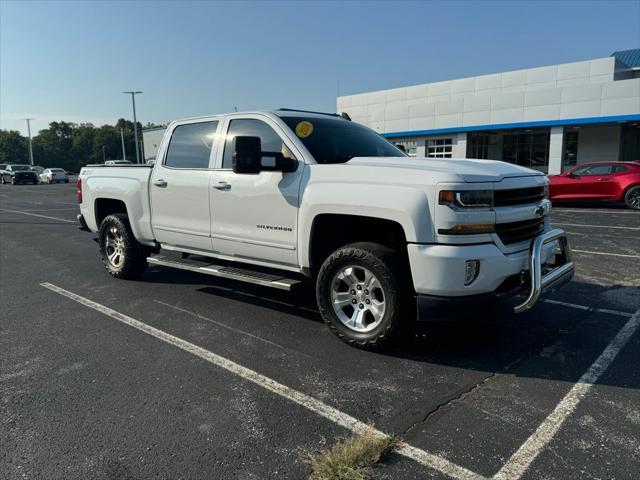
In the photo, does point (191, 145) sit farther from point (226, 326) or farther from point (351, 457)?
point (351, 457)

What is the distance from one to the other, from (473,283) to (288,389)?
1.54 meters

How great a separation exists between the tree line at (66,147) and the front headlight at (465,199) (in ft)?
322

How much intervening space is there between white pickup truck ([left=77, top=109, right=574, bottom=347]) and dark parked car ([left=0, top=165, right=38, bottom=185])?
40.3 metres

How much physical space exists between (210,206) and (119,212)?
2.48 meters

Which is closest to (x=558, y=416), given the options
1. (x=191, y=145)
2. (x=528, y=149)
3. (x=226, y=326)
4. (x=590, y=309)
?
(x=590, y=309)

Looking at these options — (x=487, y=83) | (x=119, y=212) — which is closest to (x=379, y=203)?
(x=119, y=212)

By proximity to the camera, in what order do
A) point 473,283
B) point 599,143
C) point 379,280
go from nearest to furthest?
point 473,283
point 379,280
point 599,143

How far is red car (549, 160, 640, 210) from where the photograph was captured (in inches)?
583

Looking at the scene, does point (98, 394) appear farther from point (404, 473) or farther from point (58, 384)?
point (404, 473)

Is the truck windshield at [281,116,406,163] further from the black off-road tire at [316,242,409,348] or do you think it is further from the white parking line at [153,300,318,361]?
the white parking line at [153,300,318,361]

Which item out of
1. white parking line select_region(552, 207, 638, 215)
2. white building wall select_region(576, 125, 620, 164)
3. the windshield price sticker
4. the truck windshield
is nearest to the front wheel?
white parking line select_region(552, 207, 638, 215)

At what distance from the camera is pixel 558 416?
10.4 feet

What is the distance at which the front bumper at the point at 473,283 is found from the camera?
3637 mm

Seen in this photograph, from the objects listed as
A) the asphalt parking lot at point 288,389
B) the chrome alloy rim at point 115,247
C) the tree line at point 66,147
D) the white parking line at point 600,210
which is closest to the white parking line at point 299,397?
the asphalt parking lot at point 288,389
